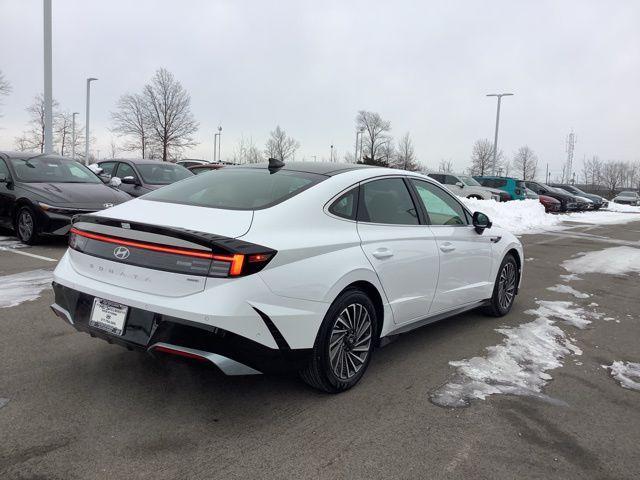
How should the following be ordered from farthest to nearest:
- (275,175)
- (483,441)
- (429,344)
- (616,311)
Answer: (616,311) < (429,344) < (275,175) < (483,441)

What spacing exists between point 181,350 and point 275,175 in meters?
1.58

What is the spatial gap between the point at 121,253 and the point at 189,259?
19.9 inches

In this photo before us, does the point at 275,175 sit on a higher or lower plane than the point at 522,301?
higher

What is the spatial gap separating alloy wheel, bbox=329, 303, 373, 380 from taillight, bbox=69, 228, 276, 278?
0.76m

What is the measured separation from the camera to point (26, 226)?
28.3ft

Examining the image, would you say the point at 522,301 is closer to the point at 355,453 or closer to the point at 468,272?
the point at 468,272

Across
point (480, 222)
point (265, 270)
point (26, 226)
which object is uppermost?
point (480, 222)

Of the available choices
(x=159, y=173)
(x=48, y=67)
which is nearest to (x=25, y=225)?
(x=159, y=173)

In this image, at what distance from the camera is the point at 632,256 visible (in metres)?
11.5

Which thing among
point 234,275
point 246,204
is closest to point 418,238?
point 246,204

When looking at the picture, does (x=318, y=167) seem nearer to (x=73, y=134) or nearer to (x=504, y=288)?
(x=504, y=288)

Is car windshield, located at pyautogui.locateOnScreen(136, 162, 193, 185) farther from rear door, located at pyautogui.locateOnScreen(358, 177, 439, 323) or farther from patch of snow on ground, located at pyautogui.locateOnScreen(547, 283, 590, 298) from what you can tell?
rear door, located at pyautogui.locateOnScreen(358, 177, 439, 323)

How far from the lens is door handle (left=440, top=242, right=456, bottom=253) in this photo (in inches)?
177

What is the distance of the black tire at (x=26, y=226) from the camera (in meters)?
8.44
